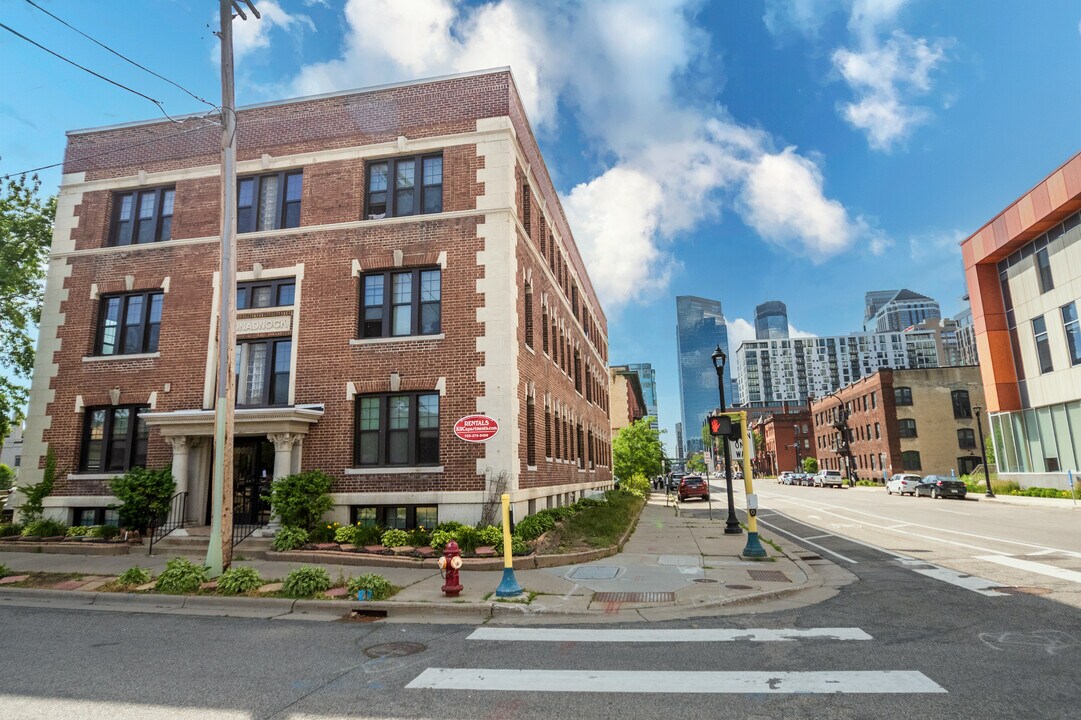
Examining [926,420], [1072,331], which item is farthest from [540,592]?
[926,420]

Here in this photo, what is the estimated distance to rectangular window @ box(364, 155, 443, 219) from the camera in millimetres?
16391

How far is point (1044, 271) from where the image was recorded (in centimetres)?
3494

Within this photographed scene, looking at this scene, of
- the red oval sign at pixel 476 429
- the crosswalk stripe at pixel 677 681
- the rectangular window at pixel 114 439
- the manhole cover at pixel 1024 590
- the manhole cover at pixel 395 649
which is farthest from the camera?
the rectangular window at pixel 114 439

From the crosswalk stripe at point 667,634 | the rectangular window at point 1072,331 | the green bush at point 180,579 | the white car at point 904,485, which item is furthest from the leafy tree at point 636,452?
the crosswalk stripe at point 667,634

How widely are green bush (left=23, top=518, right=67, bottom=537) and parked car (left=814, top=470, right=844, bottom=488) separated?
61.9m

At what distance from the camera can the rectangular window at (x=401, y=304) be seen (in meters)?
15.6

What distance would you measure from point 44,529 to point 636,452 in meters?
32.8

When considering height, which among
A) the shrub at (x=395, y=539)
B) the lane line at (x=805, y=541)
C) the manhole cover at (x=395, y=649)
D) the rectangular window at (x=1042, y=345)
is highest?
the rectangular window at (x=1042, y=345)

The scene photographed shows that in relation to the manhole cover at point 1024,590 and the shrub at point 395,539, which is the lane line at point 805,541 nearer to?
the manhole cover at point 1024,590

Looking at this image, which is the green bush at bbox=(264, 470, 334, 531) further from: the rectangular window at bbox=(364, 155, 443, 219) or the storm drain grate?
the storm drain grate

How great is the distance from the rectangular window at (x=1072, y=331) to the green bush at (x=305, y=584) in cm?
3970

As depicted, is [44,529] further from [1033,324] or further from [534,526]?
[1033,324]

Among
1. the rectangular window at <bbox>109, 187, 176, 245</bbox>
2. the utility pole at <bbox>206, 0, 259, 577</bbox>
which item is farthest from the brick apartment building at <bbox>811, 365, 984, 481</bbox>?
the utility pole at <bbox>206, 0, 259, 577</bbox>

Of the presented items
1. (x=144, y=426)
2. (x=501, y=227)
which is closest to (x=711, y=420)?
(x=501, y=227)
